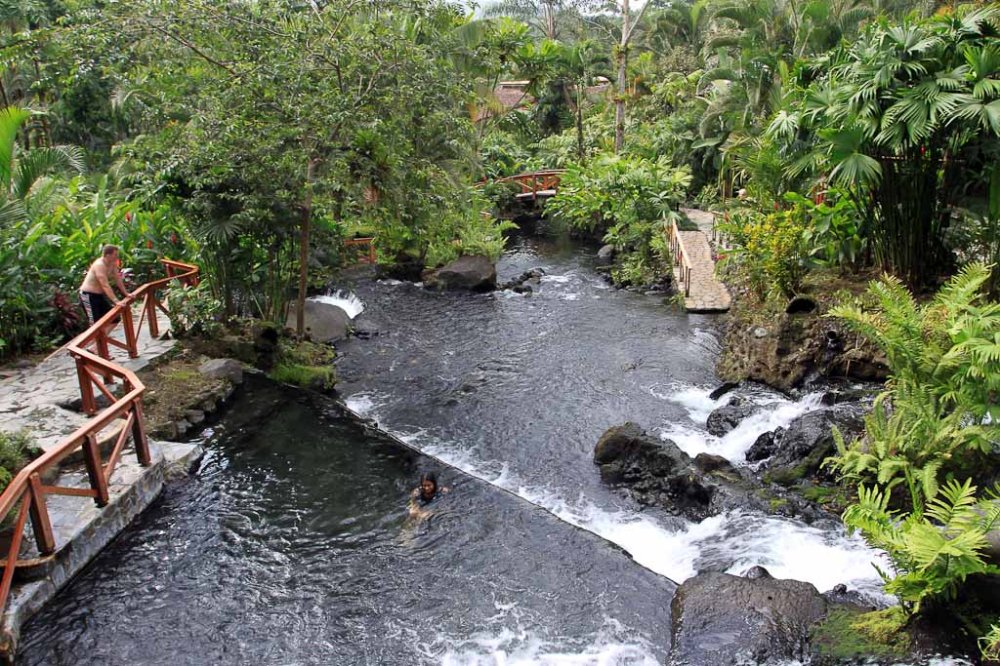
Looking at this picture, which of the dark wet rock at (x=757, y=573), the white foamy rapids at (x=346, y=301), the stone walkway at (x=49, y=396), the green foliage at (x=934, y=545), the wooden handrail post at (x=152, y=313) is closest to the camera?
the green foliage at (x=934, y=545)

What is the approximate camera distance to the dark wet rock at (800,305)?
517 inches

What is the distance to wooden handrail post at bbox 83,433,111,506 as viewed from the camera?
7.67 meters

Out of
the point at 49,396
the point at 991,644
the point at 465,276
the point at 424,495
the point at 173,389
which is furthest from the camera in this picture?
the point at 465,276

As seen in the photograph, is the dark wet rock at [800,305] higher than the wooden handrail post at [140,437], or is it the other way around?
the wooden handrail post at [140,437]

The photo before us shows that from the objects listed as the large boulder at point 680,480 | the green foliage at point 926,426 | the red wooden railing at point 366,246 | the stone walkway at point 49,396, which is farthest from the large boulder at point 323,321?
the green foliage at point 926,426

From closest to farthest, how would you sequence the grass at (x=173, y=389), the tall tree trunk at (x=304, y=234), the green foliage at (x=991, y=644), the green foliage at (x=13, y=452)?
1. the green foliage at (x=991, y=644)
2. the green foliage at (x=13, y=452)
3. the grass at (x=173, y=389)
4. the tall tree trunk at (x=304, y=234)

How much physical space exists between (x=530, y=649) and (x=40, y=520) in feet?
14.7

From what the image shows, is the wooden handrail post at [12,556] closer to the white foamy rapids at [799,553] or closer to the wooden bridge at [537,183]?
the white foamy rapids at [799,553]

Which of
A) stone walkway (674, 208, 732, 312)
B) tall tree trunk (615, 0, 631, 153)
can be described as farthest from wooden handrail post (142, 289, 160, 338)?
tall tree trunk (615, 0, 631, 153)

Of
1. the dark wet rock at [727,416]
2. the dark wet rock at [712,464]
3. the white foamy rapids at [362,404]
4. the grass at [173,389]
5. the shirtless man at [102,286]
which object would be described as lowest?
the white foamy rapids at [362,404]

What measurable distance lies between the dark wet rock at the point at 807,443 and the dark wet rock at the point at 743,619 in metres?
2.32

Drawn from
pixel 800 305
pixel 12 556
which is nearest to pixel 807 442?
pixel 800 305

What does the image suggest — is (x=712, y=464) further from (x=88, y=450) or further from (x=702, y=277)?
(x=702, y=277)

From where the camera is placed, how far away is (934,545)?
6.19 meters
